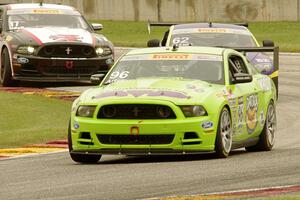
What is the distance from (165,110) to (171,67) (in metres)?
1.37

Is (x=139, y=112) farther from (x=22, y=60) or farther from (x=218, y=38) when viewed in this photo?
(x=22, y=60)

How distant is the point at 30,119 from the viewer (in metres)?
19.5

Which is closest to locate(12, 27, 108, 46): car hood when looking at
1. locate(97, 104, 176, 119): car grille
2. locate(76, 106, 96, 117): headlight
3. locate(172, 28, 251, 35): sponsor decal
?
locate(172, 28, 251, 35): sponsor decal

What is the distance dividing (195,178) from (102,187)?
953mm

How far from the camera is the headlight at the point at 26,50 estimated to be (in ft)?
78.0

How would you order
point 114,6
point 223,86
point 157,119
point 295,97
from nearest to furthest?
point 157,119
point 223,86
point 295,97
point 114,6

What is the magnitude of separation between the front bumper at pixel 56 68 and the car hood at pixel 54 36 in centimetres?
35

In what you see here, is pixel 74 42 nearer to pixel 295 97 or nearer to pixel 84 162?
pixel 295 97

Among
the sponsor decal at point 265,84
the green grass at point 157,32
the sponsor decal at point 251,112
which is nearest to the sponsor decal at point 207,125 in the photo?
the sponsor decal at point 251,112

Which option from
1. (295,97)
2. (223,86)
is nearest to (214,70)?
(223,86)

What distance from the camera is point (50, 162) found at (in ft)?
43.7

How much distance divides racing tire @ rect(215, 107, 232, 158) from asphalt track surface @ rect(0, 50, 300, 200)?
13 cm

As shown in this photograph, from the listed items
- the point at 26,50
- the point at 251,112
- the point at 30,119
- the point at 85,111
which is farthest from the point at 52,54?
the point at 85,111

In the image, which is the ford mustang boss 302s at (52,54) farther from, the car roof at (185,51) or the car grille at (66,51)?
the car roof at (185,51)
